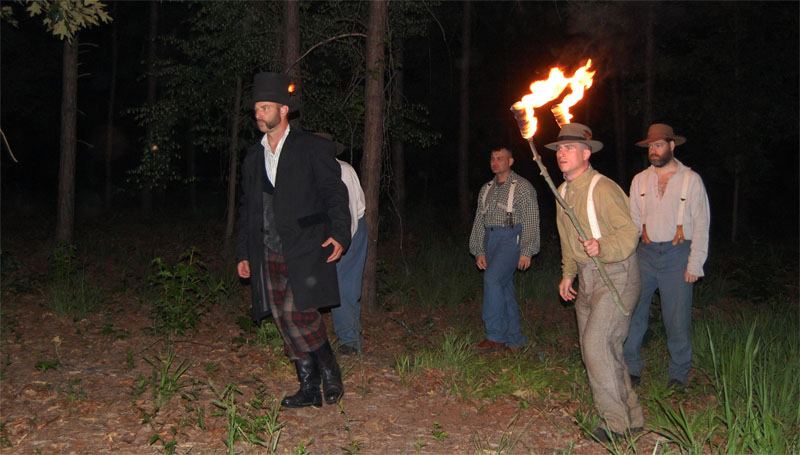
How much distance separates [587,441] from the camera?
5426mm

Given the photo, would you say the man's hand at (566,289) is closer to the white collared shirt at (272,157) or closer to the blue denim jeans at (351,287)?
the white collared shirt at (272,157)

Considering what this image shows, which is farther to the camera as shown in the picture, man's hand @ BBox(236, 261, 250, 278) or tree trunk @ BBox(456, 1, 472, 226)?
tree trunk @ BBox(456, 1, 472, 226)

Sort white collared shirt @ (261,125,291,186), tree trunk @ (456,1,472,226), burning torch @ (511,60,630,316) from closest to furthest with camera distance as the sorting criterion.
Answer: burning torch @ (511,60,630,316) → white collared shirt @ (261,125,291,186) → tree trunk @ (456,1,472,226)

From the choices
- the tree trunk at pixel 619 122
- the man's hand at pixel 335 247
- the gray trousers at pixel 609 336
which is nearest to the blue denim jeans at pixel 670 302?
the gray trousers at pixel 609 336

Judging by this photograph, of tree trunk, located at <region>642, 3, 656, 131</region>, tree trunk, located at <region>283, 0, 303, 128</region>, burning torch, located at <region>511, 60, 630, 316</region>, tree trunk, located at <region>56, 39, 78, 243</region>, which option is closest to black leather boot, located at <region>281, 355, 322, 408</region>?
burning torch, located at <region>511, 60, 630, 316</region>

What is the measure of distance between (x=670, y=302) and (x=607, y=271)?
67.9 inches

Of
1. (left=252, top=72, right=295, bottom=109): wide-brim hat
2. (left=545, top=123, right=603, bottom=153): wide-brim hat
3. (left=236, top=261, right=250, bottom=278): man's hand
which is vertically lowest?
(left=236, top=261, right=250, bottom=278): man's hand

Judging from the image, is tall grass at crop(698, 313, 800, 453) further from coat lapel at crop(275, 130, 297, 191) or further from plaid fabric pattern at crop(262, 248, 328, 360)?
coat lapel at crop(275, 130, 297, 191)

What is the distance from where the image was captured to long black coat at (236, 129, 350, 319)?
18.0ft

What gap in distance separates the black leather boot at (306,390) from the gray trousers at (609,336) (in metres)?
2.04

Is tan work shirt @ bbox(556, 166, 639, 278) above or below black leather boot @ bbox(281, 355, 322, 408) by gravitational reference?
above

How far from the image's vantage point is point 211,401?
5.63 metres

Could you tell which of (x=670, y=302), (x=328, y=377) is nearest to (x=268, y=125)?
(x=328, y=377)

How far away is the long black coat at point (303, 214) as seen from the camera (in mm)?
5473
